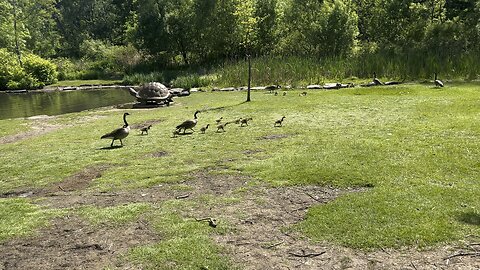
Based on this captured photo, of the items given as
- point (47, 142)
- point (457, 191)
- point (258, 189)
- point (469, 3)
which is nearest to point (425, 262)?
point (457, 191)

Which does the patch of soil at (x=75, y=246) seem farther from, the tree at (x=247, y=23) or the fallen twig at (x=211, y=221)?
the tree at (x=247, y=23)

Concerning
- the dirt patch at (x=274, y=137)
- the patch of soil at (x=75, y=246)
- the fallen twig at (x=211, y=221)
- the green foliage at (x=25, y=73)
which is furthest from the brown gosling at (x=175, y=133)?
the green foliage at (x=25, y=73)

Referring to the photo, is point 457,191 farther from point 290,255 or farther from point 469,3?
point 469,3

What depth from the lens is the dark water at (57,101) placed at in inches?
847

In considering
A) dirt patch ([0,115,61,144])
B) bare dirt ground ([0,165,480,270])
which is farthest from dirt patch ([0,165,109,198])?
dirt patch ([0,115,61,144])

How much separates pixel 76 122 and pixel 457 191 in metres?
13.5

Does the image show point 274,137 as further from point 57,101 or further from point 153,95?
point 57,101

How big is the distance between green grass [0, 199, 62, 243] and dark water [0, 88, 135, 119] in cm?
1482

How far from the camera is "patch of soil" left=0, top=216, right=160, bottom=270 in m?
4.87

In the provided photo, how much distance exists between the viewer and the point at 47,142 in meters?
11.8

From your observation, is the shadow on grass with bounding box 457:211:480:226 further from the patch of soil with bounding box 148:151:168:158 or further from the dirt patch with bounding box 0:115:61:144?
the dirt patch with bounding box 0:115:61:144

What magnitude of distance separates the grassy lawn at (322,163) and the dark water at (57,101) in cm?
689

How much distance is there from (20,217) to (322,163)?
4.90m

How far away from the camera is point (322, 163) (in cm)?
755
